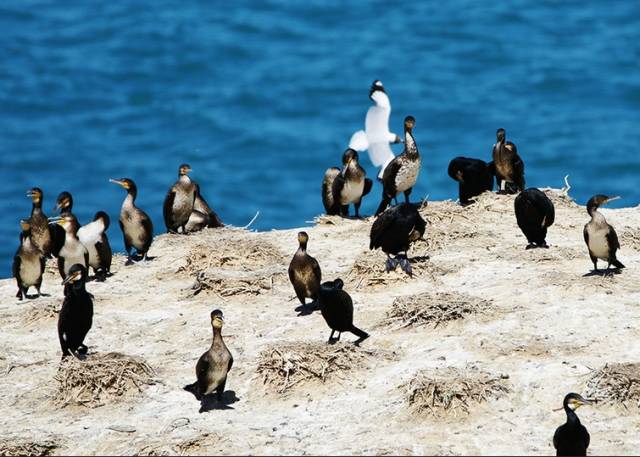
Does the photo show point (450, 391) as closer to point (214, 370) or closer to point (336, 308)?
point (336, 308)

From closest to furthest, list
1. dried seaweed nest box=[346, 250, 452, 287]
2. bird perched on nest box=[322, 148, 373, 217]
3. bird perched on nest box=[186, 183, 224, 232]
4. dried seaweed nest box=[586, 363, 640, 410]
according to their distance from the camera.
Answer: dried seaweed nest box=[586, 363, 640, 410] → dried seaweed nest box=[346, 250, 452, 287] → bird perched on nest box=[322, 148, 373, 217] → bird perched on nest box=[186, 183, 224, 232]

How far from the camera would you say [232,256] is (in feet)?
56.0

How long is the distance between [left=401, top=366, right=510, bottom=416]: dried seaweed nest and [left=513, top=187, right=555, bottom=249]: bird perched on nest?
13.6 ft

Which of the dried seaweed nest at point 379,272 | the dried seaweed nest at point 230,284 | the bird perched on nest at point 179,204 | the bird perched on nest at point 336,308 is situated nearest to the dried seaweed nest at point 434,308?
the bird perched on nest at point 336,308

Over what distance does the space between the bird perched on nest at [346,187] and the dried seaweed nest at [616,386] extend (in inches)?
296

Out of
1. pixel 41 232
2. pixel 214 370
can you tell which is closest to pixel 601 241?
pixel 214 370

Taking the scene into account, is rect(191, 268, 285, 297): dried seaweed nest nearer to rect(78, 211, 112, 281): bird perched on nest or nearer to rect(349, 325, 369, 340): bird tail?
rect(78, 211, 112, 281): bird perched on nest

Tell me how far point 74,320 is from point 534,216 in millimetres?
5338

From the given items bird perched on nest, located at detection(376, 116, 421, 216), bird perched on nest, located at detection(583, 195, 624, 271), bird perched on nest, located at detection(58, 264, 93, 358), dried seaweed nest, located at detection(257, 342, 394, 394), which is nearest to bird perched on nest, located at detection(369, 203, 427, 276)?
bird perched on nest, located at detection(583, 195, 624, 271)

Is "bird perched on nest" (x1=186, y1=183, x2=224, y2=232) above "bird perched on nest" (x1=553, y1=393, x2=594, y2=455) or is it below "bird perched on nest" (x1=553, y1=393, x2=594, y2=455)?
below

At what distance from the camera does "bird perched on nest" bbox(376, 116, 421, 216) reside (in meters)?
19.0

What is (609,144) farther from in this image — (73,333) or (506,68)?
(73,333)

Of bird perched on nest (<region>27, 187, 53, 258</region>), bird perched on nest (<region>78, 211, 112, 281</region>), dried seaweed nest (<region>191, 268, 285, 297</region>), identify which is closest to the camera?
dried seaweed nest (<region>191, 268, 285, 297</region>)

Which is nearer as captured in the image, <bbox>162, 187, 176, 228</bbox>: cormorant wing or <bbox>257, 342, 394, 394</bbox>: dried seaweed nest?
<bbox>257, 342, 394, 394</bbox>: dried seaweed nest
